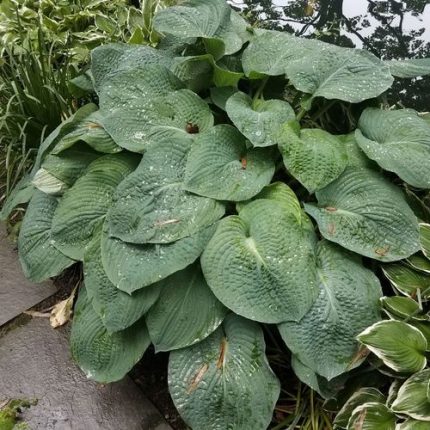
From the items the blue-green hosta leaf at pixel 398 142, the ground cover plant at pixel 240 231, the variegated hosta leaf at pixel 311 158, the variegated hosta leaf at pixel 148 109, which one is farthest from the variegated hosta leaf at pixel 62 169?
the blue-green hosta leaf at pixel 398 142

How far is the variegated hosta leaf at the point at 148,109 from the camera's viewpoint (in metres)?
1.58

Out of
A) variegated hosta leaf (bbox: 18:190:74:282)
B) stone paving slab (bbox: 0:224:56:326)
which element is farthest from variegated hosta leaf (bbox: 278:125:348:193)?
stone paving slab (bbox: 0:224:56:326)

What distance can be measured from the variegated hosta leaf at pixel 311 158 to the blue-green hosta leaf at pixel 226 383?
0.43 meters

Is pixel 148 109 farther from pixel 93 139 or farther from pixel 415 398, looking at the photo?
pixel 415 398

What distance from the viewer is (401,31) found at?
2676mm

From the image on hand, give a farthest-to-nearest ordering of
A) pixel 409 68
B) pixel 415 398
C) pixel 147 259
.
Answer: pixel 409 68
pixel 147 259
pixel 415 398

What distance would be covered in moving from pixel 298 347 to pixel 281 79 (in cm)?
96

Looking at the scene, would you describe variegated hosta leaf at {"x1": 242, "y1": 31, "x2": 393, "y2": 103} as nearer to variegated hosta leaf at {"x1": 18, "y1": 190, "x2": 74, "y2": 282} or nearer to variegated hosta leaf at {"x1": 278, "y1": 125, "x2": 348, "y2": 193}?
variegated hosta leaf at {"x1": 278, "y1": 125, "x2": 348, "y2": 193}

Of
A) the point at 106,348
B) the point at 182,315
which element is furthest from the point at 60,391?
the point at 182,315

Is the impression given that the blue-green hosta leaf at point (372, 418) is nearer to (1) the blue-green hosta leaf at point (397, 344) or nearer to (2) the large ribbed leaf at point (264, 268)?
(1) the blue-green hosta leaf at point (397, 344)

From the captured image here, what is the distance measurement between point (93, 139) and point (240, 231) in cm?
→ 57

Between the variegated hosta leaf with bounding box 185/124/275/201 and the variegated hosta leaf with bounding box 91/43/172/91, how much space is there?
16.0 inches

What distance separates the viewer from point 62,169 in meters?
1.66

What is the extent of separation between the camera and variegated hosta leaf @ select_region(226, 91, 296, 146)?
58.7 inches
